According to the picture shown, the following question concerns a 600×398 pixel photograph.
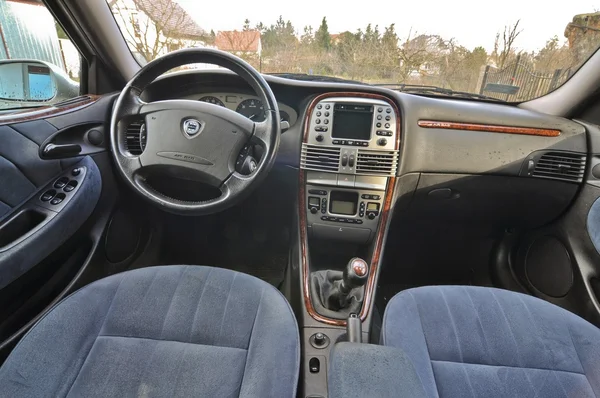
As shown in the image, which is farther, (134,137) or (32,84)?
(32,84)

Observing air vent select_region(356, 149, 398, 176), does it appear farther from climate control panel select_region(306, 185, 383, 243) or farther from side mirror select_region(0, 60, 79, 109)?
side mirror select_region(0, 60, 79, 109)

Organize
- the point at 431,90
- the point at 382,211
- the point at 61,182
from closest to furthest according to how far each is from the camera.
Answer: the point at 61,182 → the point at 382,211 → the point at 431,90

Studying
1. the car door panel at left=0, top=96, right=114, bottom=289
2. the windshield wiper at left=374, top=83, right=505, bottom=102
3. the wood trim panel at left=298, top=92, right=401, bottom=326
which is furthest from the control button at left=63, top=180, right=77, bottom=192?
the windshield wiper at left=374, top=83, right=505, bottom=102

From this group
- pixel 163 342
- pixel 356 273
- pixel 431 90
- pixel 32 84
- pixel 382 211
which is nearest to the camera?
pixel 163 342

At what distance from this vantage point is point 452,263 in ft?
6.84

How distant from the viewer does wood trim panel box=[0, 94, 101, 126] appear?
1146 millimetres

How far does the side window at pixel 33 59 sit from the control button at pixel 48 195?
0.39 m

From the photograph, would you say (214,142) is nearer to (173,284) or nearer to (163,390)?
(173,284)

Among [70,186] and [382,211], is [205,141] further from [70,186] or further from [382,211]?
[382,211]

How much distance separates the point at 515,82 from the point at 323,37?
3.40ft

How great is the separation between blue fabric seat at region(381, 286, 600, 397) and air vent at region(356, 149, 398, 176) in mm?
579

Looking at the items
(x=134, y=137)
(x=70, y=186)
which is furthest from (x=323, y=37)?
(x=70, y=186)

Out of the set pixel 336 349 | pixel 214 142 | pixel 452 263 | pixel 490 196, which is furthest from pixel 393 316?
pixel 452 263

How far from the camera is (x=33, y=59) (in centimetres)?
145
